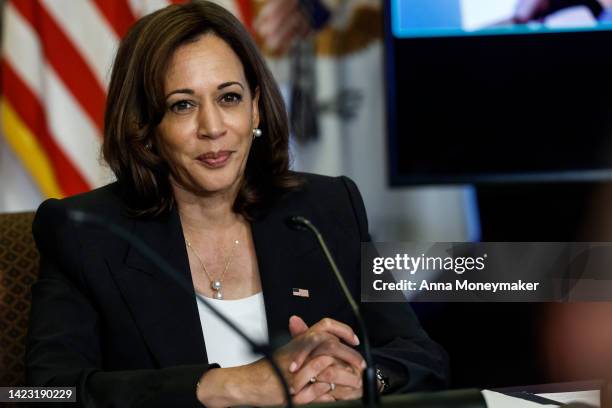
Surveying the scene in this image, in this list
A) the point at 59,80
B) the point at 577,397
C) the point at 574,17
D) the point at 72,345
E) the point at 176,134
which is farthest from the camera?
the point at 59,80

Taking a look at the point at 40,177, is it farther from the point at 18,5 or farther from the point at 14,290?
the point at 14,290

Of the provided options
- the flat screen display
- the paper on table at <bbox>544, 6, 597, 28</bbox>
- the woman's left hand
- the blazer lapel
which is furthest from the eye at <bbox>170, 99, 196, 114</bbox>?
the paper on table at <bbox>544, 6, 597, 28</bbox>

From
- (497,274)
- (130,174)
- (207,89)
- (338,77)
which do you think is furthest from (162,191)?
(338,77)

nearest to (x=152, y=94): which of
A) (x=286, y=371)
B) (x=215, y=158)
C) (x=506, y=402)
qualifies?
(x=215, y=158)

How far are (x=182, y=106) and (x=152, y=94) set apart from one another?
0.06 metres

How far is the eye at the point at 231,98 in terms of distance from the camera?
1704 millimetres

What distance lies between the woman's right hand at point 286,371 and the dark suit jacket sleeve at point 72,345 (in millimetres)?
30

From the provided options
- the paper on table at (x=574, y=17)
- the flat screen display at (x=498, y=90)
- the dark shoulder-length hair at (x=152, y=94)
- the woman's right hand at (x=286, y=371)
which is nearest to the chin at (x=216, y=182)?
the dark shoulder-length hair at (x=152, y=94)

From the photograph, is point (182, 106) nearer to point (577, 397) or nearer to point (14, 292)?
point (14, 292)

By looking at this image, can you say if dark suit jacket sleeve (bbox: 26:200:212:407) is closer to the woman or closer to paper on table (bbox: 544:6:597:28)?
the woman

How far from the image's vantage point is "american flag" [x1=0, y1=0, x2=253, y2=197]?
2.99m

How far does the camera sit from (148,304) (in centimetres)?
162

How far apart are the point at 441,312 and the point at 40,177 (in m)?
1.40

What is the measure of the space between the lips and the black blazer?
0.49ft
